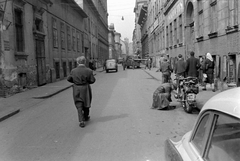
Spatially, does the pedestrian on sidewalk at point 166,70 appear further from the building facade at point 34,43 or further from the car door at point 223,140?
the car door at point 223,140

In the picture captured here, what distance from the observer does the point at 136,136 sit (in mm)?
5449

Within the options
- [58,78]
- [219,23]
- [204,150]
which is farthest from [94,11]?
[204,150]

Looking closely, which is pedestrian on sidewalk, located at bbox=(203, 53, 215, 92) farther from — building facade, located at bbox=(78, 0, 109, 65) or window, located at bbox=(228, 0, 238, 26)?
building facade, located at bbox=(78, 0, 109, 65)

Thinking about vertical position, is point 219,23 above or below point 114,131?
above

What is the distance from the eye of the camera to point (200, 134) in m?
2.21

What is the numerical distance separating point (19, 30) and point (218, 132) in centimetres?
1412

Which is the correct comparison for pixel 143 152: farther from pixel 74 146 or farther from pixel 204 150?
pixel 204 150

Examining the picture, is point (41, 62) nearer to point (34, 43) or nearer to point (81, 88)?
point (34, 43)

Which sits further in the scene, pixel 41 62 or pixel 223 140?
pixel 41 62

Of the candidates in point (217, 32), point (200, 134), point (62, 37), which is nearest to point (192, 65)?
point (217, 32)

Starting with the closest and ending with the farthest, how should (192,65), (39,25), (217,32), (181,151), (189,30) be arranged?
(181,151)
(192,65)
(217,32)
(39,25)
(189,30)

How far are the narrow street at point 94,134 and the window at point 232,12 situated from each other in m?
5.60

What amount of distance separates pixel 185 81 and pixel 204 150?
6.48 m

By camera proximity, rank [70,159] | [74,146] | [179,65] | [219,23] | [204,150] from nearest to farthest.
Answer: [204,150] → [70,159] → [74,146] → [179,65] → [219,23]
